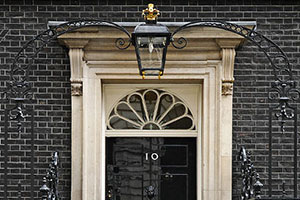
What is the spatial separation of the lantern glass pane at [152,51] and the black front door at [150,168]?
2.30 m

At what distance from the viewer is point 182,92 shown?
9.45 metres

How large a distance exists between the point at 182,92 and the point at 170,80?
0.37m

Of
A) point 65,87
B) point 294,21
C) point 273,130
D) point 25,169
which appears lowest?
point 25,169

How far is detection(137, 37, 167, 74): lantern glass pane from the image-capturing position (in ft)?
23.9

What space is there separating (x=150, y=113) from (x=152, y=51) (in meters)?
2.29

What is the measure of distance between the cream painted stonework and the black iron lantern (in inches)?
57.2

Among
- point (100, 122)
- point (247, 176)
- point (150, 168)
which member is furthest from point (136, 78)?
point (247, 176)

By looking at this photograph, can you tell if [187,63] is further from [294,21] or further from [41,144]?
[41,144]

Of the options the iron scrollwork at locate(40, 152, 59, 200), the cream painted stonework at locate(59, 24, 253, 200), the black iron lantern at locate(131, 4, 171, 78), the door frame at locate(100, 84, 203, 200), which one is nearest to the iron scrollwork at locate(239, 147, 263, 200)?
the cream painted stonework at locate(59, 24, 253, 200)

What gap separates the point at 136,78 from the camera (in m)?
9.07

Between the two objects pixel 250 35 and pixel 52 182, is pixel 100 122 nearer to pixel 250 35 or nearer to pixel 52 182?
pixel 52 182

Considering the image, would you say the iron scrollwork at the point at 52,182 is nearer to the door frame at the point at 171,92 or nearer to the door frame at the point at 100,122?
the door frame at the point at 100,122

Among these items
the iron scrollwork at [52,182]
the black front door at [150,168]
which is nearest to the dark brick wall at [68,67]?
the iron scrollwork at [52,182]

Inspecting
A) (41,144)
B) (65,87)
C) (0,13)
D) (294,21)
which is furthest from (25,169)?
(294,21)
